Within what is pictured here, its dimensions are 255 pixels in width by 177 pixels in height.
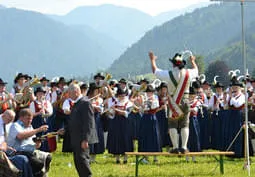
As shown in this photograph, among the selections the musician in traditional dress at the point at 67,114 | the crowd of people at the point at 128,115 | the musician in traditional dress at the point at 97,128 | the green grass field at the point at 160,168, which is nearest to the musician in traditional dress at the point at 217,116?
the crowd of people at the point at 128,115

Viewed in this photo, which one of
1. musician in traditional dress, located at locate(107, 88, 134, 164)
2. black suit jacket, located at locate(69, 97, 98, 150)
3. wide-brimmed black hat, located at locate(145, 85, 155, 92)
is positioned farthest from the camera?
wide-brimmed black hat, located at locate(145, 85, 155, 92)

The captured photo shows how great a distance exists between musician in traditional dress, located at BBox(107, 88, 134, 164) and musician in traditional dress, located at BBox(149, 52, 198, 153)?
2570 mm

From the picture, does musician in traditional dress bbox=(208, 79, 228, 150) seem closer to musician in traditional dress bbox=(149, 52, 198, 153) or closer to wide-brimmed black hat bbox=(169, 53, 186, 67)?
musician in traditional dress bbox=(149, 52, 198, 153)

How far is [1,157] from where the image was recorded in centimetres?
823

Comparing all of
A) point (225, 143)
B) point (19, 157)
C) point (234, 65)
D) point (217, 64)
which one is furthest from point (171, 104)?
point (234, 65)

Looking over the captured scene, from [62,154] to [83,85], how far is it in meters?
2.58

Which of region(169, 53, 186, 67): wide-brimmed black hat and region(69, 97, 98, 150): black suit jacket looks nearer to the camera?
region(69, 97, 98, 150): black suit jacket

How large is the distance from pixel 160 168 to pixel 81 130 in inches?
130

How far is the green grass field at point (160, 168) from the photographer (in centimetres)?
1098

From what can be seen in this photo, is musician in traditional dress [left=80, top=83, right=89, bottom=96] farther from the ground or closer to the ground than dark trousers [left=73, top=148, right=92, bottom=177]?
farther from the ground

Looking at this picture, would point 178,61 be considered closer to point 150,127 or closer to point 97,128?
point 150,127

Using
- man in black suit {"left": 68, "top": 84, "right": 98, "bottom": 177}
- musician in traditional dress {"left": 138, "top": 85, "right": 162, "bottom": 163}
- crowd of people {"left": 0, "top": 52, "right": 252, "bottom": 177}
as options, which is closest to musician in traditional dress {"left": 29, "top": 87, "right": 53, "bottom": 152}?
crowd of people {"left": 0, "top": 52, "right": 252, "bottom": 177}

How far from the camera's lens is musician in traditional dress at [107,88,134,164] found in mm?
13164

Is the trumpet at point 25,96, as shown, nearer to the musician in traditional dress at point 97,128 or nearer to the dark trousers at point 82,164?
the musician in traditional dress at point 97,128
